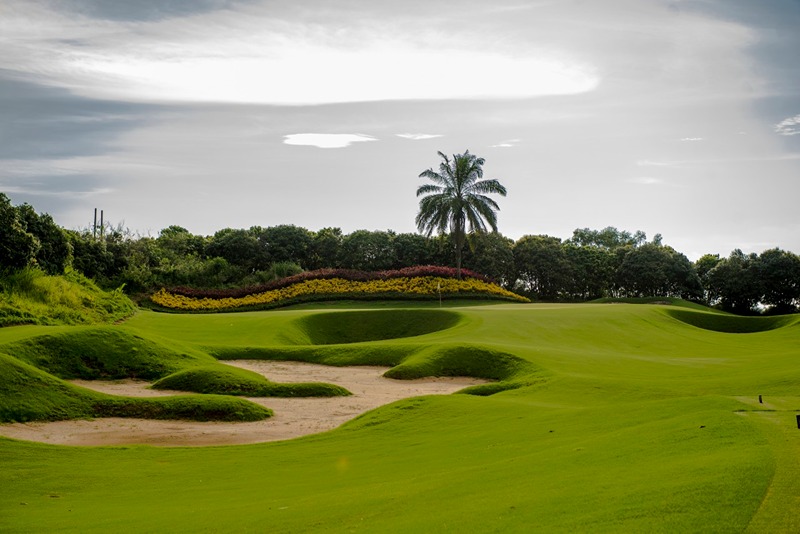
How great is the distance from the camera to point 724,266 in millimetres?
61031

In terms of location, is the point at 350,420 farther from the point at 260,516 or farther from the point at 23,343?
the point at 23,343

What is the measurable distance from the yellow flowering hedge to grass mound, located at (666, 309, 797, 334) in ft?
42.3

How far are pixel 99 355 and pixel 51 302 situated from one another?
11.1 meters

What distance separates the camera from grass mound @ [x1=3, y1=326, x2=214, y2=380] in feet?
76.4

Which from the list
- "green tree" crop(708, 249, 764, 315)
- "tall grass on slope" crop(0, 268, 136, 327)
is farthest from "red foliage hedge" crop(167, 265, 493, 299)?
"green tree" crop(708, 249, 764, 315)

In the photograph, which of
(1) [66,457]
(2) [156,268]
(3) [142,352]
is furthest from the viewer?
(2) [156,268]

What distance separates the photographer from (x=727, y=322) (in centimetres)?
4350

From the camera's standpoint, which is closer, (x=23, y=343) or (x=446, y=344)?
(x=23, y=343)

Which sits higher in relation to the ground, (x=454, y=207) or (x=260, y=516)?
(x=454, y=207)

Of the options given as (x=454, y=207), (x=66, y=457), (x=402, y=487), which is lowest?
(x=66, y=457)

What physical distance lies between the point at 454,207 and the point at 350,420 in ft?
131

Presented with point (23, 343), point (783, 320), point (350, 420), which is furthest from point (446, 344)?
point (783, 320)

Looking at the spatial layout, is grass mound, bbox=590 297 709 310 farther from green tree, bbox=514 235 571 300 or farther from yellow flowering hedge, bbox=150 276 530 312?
yellow flowering hedge, bbox=150 276 530 312

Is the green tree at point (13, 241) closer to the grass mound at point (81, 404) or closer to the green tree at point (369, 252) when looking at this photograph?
the grass mound at point (81, 404)
